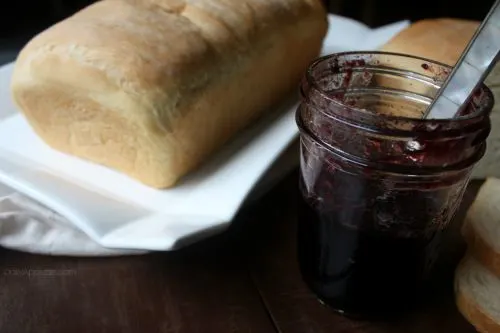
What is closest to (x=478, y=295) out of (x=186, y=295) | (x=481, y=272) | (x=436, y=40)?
(x=481, y=272)

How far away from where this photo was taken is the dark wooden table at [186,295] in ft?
2.80

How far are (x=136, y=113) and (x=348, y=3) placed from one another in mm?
2024

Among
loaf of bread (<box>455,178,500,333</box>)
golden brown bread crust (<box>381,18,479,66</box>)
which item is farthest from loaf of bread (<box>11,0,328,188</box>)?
loaf of bread (<box>455,178,500,333</box>)

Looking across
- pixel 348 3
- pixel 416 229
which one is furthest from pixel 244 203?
pixel 348 3

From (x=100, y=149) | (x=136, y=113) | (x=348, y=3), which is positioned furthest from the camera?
(x=348, y=3)

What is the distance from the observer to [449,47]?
4.47 ft

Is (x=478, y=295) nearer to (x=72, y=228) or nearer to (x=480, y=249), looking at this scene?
(x=480, y=249)

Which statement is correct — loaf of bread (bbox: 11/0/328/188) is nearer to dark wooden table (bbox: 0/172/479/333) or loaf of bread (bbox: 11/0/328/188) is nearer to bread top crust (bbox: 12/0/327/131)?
bread top crust (bbox: 12/0/327/131)

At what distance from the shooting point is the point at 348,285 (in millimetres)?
868

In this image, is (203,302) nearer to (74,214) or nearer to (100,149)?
(74,214)

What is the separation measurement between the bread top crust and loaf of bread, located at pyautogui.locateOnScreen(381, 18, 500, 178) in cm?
41

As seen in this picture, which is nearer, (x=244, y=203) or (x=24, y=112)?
(x=244, y=203)

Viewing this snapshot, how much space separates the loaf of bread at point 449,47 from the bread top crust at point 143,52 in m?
0.41

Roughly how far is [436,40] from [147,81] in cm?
75
